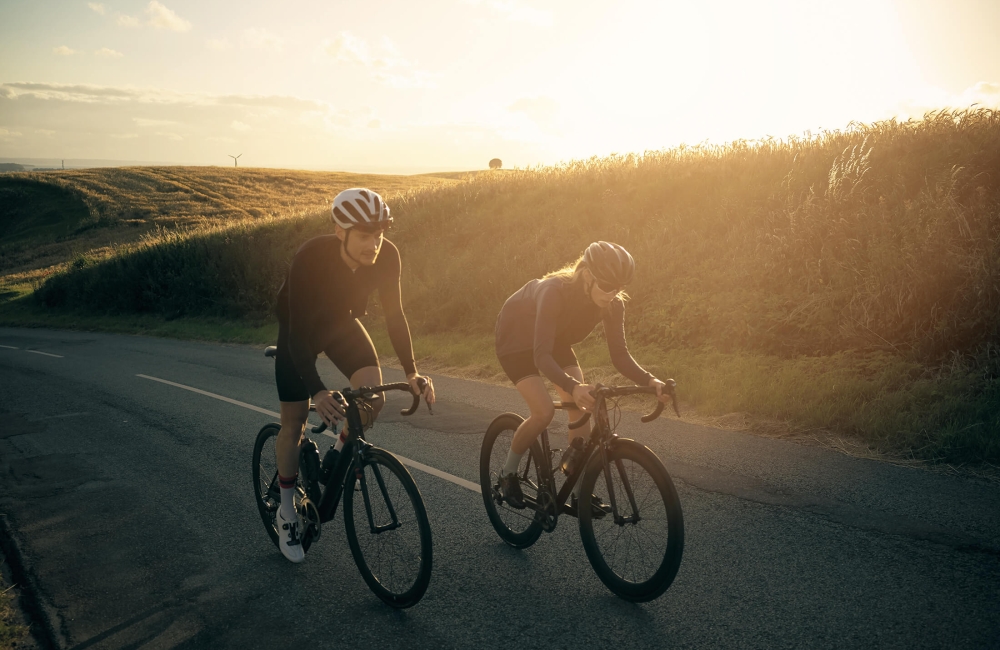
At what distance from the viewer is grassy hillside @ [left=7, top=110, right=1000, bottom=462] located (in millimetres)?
7910

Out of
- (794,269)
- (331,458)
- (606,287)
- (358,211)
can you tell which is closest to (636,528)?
(606,287)

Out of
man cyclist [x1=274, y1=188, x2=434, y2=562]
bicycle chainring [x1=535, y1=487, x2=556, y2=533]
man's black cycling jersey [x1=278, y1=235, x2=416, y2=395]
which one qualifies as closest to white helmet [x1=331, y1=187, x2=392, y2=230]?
man cyclist [x1=274, y1=188, x2=434, y2=562]

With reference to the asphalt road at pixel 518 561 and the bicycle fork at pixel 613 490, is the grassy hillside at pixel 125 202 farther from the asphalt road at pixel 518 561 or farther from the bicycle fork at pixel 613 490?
the bicycle fork at pixel 613 490

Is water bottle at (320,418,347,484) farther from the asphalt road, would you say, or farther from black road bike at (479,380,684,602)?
black road bike at (479,380,684,602)

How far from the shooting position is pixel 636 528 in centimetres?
393

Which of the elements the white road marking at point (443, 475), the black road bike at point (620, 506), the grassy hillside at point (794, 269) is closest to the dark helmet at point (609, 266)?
the black road bike at point (620, 506)

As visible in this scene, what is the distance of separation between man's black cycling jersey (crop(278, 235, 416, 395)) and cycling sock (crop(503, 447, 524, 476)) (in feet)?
3.19

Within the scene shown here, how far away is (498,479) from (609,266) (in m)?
1.92

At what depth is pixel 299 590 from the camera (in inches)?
172

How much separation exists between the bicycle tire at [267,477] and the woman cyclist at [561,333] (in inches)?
67.4

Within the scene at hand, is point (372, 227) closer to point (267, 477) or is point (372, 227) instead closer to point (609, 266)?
point (609, 266)

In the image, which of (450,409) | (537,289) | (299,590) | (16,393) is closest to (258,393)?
(450,409)

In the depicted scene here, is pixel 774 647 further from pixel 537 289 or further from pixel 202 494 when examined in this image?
pixel 202 494

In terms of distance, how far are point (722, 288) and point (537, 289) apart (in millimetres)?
8380
